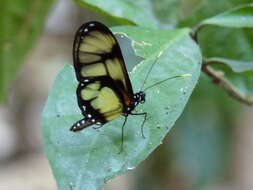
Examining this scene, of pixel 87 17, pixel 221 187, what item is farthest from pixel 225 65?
pixel 221 187

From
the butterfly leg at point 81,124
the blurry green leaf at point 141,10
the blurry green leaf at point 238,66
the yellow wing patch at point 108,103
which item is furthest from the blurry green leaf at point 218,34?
the butterfly leg at point 81,124

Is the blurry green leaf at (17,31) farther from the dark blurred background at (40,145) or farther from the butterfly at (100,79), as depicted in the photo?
the dark blurred background at (40,145)

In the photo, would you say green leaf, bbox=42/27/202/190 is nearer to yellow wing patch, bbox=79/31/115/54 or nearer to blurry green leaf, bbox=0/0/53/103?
yellow wing patch, bbox=79/31/115/54

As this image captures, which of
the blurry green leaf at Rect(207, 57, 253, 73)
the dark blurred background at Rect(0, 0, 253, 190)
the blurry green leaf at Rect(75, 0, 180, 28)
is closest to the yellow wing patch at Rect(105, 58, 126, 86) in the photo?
the blurry green leaf at Rect(75, 0, 180, 28)

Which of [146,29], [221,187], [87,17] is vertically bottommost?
[221,187]

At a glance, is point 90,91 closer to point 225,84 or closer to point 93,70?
point 93,70

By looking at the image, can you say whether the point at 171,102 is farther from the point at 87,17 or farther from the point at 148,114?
the point at 87,17

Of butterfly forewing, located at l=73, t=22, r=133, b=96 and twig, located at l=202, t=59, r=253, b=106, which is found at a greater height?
butterfly forewing, located at l=73, t=22, r=133, b=96
